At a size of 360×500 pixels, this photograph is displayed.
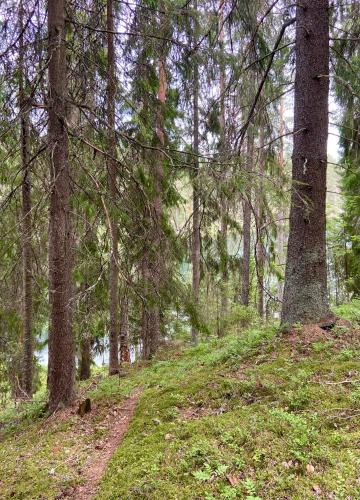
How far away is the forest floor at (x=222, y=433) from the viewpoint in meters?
2.53

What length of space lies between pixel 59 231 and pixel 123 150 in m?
1.99

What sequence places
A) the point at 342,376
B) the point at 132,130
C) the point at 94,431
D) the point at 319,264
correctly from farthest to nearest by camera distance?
the point at 132,130 < the point at 319,264 < the point at 94,431 < the point at 342,376

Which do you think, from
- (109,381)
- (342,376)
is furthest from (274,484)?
(109,381)

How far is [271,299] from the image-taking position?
4898mm

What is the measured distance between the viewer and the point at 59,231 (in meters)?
4.82

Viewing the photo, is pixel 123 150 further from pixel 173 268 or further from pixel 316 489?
pixel 316 489

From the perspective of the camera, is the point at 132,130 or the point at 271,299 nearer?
the point at 271,299

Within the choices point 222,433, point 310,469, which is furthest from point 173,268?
point 310,469

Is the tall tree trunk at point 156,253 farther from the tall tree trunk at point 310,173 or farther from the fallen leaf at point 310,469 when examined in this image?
the fallen leaf at point 310,469

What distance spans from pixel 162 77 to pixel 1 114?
453 cm

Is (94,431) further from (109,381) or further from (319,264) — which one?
(319,264)

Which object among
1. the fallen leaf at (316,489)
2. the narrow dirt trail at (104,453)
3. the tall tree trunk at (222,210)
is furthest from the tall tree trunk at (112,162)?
the fallen leaf at (316,489)

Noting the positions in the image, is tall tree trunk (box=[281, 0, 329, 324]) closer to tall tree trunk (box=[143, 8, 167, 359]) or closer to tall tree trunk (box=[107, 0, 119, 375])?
tall tree trunk (box=[143, 8, 167, 359])

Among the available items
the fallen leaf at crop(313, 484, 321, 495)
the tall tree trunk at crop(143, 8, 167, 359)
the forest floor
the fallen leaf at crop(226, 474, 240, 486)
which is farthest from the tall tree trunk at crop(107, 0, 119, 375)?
the fallen leaf at crop(313, 484, 321, 495)
